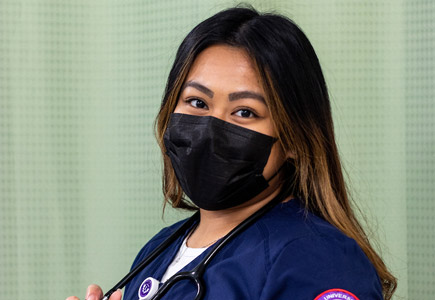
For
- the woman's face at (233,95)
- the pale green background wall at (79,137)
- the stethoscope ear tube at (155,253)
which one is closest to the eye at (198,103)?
the woman's face at (233,95)

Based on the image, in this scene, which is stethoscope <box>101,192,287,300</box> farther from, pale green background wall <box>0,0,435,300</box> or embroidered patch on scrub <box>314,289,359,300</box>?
pale green background wall <box>0,0,435,300</box>

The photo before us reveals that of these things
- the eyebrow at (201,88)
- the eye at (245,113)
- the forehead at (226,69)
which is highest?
the forehead at (226,69)

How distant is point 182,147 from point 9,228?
92 centimetres

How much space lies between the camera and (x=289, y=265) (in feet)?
2.92

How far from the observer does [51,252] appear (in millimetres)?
1778

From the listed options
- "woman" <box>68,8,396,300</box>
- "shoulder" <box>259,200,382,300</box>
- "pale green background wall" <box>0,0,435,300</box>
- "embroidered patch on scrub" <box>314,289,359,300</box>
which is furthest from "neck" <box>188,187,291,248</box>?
"pale green background wall" <box>0,0,435,300</box>

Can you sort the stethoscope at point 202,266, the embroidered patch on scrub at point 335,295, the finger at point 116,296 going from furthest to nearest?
1. the finger at point 116,296
2. the stethoscope at point 202,266
3. the embroidered patch on scrub at point 335,295

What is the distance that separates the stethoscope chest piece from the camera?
1034 millimetres

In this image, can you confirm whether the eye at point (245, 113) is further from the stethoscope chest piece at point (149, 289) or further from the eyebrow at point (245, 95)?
the stethoscope chest piece at point (149, 289)

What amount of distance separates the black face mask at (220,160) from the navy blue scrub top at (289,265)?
0.06 m

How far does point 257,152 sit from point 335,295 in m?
0.26

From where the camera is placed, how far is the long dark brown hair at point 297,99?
39.3 inches

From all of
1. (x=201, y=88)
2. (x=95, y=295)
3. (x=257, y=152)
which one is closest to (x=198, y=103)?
(x=201, y=88)

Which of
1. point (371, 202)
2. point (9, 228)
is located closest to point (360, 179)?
point (371, 202)
